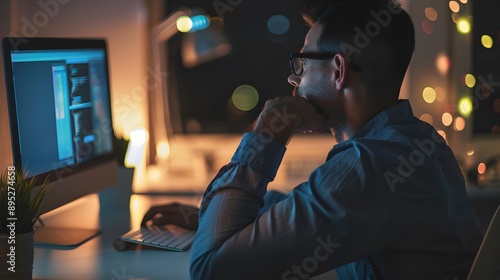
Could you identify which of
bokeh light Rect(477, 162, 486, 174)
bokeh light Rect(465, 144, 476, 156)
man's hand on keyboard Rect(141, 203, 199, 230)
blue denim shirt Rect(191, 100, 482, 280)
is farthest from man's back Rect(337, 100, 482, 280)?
bokeh light Rect(465, 144, 476, 156)

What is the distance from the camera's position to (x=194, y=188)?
8.36ft

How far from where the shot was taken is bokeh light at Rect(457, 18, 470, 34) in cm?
257

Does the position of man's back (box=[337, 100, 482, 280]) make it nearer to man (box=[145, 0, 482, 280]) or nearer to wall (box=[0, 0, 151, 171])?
man (box=[145, 0, 482, 280])

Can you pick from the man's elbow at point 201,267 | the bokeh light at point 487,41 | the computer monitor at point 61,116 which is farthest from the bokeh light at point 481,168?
the man's elbow at point 201,267

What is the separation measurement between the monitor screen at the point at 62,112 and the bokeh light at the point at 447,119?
4.18ft

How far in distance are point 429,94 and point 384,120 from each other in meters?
1.29

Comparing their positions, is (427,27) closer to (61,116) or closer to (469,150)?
Result: (469,150)

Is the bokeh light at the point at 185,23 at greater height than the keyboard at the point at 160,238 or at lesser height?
greater

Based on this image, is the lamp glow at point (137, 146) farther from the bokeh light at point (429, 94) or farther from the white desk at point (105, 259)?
the bokeh light at point (429, 94)

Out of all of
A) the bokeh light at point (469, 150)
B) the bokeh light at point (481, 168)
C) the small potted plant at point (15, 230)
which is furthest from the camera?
the bokeh light at point (469, 150)

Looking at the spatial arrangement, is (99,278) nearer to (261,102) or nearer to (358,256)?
(358,256)

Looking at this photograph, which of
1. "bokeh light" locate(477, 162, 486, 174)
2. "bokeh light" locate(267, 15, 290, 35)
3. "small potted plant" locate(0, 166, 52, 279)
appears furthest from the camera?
"bokeh light" locate(267, 15, 290, 35)

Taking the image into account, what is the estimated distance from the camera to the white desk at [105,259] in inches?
60.2

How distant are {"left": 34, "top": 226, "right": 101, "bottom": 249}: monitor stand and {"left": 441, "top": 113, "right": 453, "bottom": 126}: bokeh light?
4.63ft
